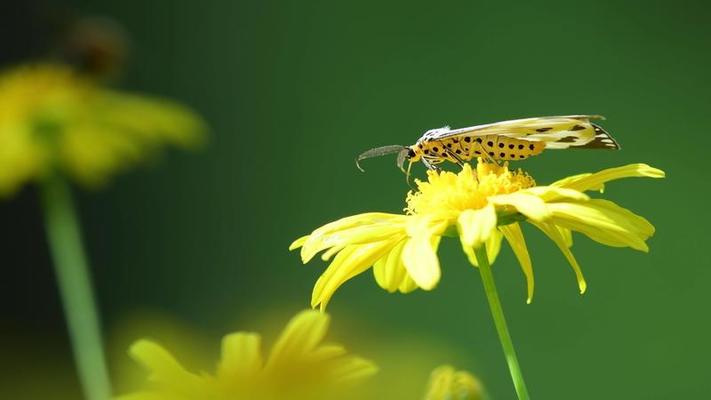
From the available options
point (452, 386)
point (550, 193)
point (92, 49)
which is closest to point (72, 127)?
point (92, 49)

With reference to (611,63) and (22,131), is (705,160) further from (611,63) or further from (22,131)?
(22,131)

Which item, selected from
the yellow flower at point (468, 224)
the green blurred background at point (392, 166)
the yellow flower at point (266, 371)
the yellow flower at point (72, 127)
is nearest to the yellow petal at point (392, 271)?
the yellow flower at point (468, 224)

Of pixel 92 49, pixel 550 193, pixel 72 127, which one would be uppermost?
pixel 92 49

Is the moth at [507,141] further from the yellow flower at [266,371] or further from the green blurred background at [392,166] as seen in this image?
the green blurred background at [392,166]

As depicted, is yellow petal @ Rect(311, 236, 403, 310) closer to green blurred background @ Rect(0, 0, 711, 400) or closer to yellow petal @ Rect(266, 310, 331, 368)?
yellow petal @ Rect(266, 310, 331, 368)

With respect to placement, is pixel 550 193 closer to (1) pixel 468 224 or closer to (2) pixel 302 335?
(1) pixel 468 224

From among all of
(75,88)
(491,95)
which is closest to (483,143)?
(75,88)
